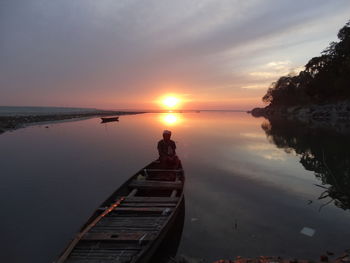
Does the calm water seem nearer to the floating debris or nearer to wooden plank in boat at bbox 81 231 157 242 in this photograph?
the floating debris

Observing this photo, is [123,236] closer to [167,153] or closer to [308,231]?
[308,231]

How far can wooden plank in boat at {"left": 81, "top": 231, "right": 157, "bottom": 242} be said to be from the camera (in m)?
5.84

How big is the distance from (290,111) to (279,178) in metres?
99.9

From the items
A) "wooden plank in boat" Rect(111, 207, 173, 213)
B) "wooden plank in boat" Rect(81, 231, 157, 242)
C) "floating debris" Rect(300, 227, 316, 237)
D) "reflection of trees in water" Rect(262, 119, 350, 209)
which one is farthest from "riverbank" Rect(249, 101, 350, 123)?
"wooden plank in boat" Rect(81, 231, 157, 242)

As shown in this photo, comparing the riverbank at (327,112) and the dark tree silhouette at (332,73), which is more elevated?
the dark tree silhouette at (332,73)

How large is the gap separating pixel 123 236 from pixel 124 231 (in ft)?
1.43

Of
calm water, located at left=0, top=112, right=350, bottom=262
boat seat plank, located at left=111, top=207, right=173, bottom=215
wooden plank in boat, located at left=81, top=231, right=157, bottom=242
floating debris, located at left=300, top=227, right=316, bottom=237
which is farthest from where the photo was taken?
floating debris, located at left=300, top=227, right=316, bottom=237

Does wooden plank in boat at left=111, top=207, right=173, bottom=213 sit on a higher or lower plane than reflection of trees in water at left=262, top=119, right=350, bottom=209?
higher

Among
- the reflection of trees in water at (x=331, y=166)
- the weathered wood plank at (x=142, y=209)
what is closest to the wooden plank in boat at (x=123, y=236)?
the weathered wood plank at (x=142, y=209)

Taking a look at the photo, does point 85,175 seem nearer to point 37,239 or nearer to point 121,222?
point 37,239

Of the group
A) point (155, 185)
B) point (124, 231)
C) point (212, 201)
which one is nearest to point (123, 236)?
point (124, 231)

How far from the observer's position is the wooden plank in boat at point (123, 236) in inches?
230

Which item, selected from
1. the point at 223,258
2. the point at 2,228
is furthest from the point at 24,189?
the point at 223,258

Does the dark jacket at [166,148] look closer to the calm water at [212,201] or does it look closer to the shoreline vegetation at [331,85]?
the calm water at [212,201]
